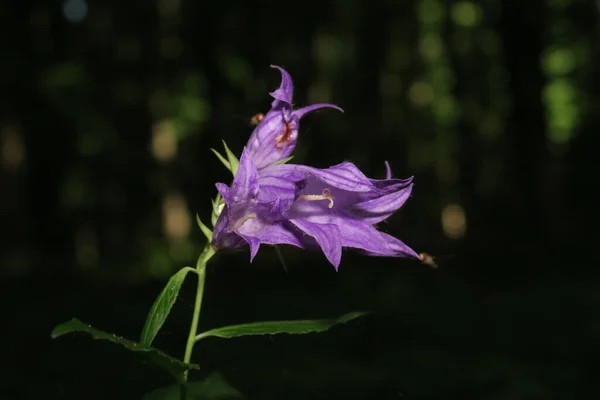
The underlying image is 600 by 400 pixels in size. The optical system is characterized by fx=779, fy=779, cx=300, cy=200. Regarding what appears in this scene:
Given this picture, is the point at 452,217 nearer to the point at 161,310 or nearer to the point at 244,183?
the point at 161,310

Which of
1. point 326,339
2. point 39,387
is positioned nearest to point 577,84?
point 326,339

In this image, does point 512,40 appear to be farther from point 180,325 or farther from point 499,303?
point 180,325

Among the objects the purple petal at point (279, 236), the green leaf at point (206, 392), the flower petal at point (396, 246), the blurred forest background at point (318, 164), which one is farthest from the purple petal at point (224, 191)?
the blurred forest background at point (318, 164)

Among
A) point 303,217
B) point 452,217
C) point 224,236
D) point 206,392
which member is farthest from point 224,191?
point 452,217

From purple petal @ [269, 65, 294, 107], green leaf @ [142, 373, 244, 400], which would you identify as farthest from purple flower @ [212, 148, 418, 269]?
green leaf @ [142, 373, 244, 400]

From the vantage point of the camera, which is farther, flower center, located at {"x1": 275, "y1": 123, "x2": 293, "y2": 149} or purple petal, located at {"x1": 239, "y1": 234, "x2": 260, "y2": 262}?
flower center, located at {"x1": 275, "y1": 123, "x2": 293, "y2": 149}

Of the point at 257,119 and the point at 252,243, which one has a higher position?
the point at 257,119

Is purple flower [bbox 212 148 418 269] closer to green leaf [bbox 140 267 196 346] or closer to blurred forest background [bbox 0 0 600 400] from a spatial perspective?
green leaf [bbox 140 267 196 346]
